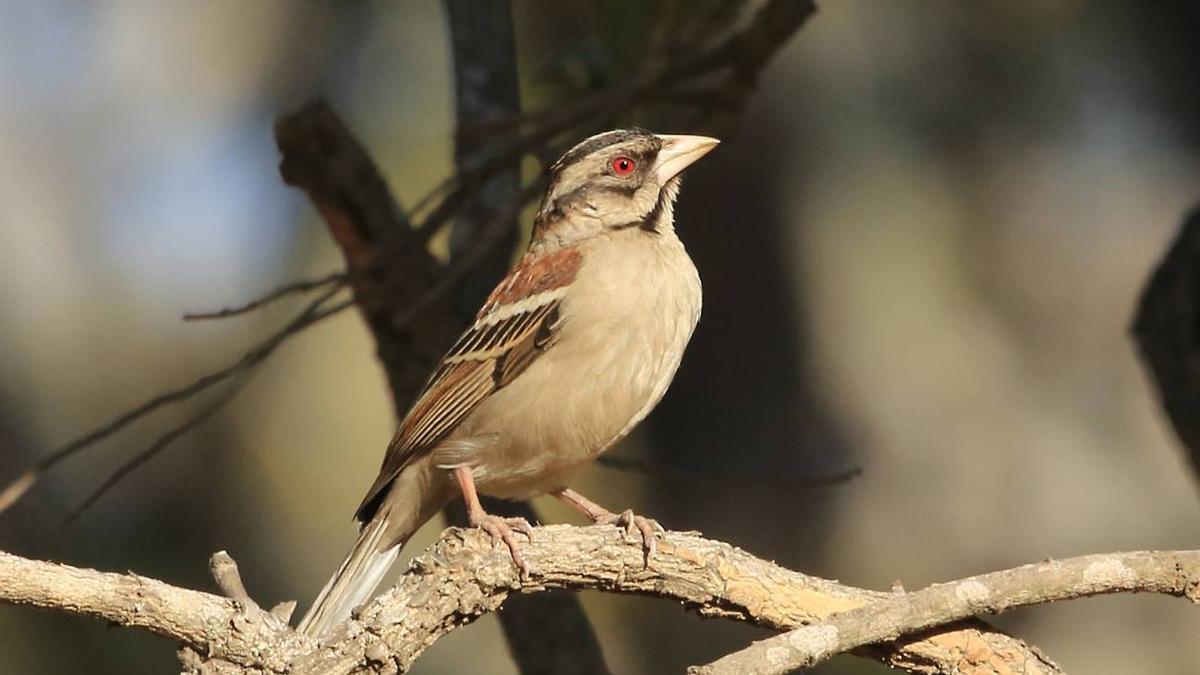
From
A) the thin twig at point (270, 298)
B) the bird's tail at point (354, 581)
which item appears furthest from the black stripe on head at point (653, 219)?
the bird's tail at point (354, 581)

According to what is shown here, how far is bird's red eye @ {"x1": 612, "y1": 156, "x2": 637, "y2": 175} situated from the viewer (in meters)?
5.20

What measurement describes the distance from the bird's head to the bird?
0.06 m

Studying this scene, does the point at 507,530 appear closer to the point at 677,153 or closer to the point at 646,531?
the point at 646,531

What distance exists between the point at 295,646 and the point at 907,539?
7.67 meters

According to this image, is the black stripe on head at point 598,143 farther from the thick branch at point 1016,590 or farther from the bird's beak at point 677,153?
the thick branch at point 1016,590

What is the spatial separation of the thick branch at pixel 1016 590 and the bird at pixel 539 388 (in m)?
1.13

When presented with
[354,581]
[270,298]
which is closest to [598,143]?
[270,298]

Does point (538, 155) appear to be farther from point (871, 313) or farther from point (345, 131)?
point (871, 313)

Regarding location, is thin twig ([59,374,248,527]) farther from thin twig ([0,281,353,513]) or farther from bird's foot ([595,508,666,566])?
bird's foot ([595,508,666,566])

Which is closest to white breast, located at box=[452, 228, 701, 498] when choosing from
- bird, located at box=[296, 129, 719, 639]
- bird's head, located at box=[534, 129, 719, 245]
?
bird, located at box=[296, 129, 719, 639]

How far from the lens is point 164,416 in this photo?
1065 centimetres

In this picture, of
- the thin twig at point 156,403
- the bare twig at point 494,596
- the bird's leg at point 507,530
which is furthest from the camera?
the thin twig at point 156,403

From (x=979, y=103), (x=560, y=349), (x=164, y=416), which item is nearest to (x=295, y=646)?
(x=560, y=349)

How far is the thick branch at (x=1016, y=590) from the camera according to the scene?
11.6ft
